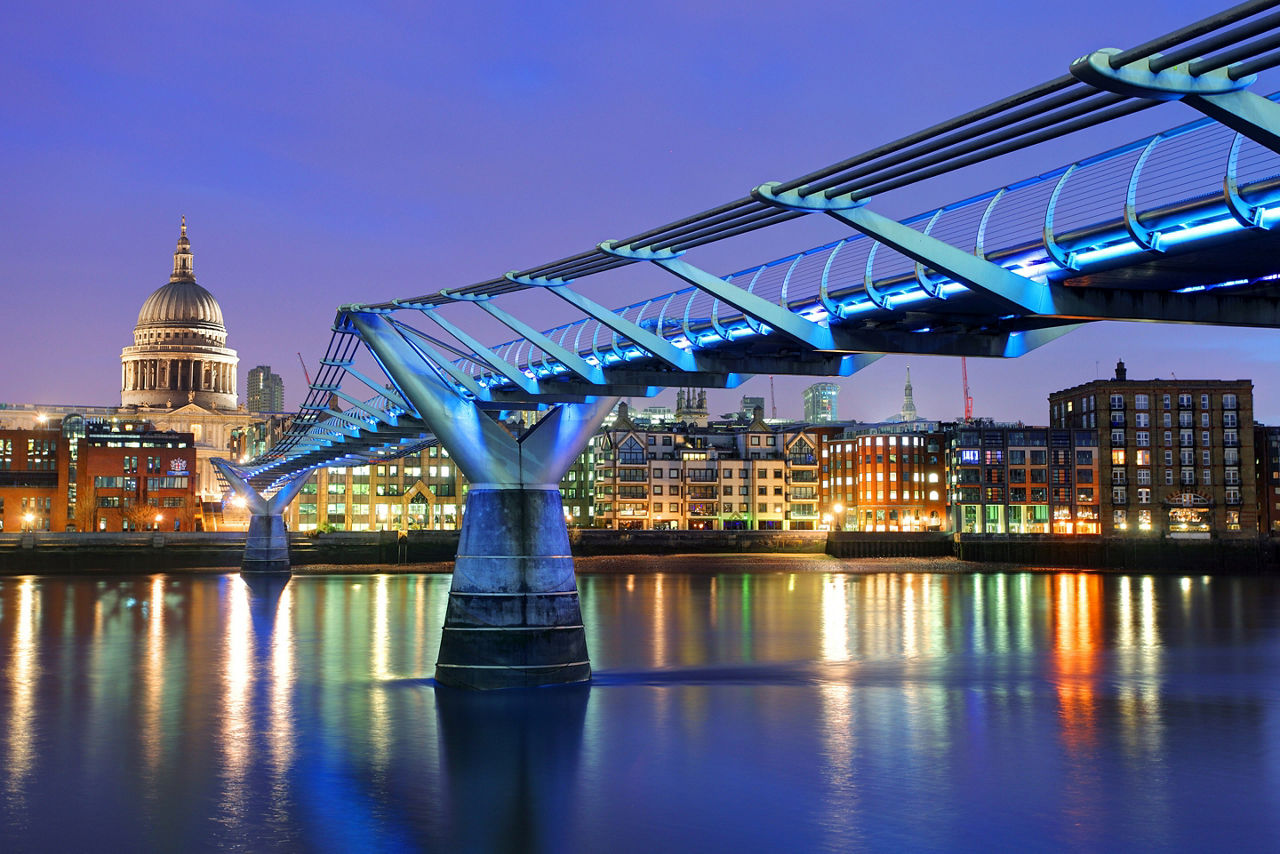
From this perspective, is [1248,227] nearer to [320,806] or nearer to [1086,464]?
[320,806]

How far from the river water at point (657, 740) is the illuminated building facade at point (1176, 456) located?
76676 mm

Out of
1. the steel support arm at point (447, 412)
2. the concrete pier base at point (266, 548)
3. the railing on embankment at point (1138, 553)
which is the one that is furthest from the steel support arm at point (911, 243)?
the railing on embankment at point (1138, 553)

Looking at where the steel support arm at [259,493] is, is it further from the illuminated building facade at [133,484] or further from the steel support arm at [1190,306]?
the steel support arm at [1190,306]

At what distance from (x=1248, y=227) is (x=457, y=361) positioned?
26434 mm

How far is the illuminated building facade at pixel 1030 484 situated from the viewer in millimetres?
134625

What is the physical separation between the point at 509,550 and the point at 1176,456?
4528 inches

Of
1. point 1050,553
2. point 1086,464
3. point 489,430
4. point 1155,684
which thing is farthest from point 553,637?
point 1086,464

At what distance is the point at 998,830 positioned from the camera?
2389 centimetres

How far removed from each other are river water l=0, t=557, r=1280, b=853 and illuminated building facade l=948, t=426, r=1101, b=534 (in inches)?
2886

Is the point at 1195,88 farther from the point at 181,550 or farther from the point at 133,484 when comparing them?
the point at 133,484

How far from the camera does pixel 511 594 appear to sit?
34.3 m

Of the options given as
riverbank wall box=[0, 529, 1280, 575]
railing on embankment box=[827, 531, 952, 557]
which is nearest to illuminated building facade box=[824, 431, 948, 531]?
railing on embankment box=[827, 531, 952, 557]

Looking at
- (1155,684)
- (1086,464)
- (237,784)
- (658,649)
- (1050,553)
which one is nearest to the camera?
(237,784)

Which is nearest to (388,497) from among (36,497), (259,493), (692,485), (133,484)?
(133,484)
